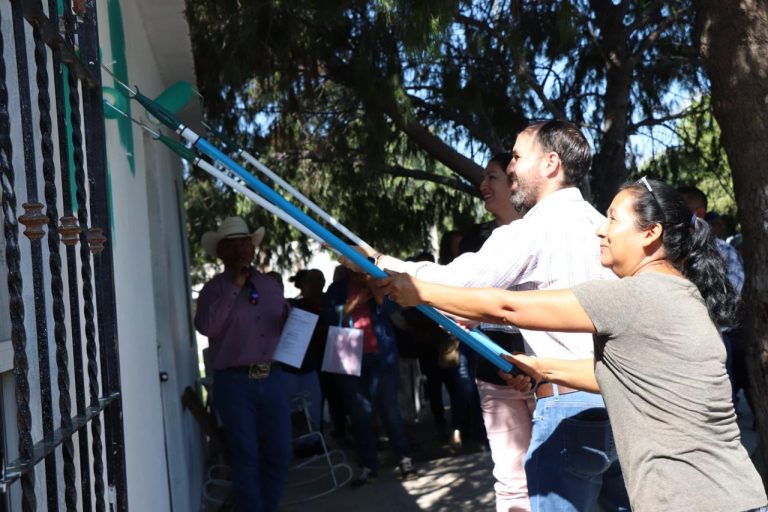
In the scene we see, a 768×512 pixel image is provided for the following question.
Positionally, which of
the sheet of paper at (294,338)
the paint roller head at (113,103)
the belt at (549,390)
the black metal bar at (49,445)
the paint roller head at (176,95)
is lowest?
the belt at (549,390)

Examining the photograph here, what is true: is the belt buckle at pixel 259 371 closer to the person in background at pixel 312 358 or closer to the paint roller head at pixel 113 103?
the paint roller head at pixel 113 103

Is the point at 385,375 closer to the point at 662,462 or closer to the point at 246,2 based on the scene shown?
the point at 246,2

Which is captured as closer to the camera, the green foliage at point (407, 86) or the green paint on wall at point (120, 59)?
the green paint on wall at point (120, 59)

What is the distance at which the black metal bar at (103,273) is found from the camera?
2.37 metres

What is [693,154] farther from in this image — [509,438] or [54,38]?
[54,38]

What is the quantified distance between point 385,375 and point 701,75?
12.8ft

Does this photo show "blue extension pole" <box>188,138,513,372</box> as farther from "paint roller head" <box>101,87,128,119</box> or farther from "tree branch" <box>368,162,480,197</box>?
"tree branch" <box>368,162,480,197</box>

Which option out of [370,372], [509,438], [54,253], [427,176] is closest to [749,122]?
[509,438]

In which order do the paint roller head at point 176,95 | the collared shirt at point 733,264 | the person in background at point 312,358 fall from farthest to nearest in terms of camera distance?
the person in background at point 312,358
the collared shirt at point 733,264
the paint roller head at point 176,95

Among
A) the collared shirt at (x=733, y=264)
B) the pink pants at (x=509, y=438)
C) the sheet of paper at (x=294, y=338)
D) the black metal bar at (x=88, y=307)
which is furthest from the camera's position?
Result: the collared shirt at (x=733, y=264)

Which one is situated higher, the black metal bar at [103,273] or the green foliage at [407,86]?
the green foliage at [407,86]

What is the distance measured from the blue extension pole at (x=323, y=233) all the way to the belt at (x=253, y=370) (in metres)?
2.27

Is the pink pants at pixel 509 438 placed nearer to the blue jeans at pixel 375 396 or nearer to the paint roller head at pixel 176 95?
the paint roller head at pixel 176 95

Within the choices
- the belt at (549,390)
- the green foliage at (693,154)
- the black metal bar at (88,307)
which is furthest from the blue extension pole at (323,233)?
the green foliage at (693,154)
